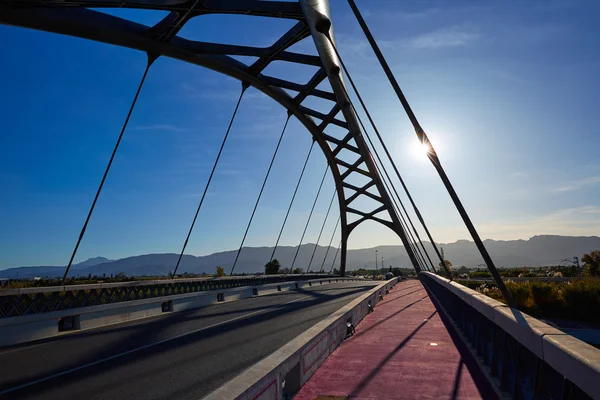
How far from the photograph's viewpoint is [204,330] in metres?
12.9

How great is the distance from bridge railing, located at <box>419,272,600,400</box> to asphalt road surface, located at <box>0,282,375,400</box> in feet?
13.9

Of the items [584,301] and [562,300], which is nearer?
[584,301]

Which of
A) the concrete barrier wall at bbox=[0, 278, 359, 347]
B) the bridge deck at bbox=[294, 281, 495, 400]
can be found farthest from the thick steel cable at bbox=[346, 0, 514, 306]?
the concrete barrier wall at bbox=[0, 278, 359, 347]

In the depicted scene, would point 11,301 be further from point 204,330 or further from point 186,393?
point 186,393

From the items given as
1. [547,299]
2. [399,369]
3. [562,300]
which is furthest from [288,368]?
[547,299]

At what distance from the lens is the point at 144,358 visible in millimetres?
9172

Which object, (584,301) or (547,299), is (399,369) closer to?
(584,301)

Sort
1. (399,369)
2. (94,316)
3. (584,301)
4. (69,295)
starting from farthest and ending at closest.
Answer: (584,301) → (69,295) → (94,316) → (399,369)

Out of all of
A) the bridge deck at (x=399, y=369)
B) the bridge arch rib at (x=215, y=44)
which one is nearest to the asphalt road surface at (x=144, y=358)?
the bridge deck at (x=399, y=369)

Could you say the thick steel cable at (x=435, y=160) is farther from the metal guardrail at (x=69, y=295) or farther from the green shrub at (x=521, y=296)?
the green shrub at (x=521, y=296)

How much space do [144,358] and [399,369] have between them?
17.8ft

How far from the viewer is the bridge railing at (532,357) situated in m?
3.18

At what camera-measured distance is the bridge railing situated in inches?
125

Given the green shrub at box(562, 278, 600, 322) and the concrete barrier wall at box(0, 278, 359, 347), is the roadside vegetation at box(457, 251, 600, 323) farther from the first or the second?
the concrete barrier wall at box(0, 278, 359, 347)
